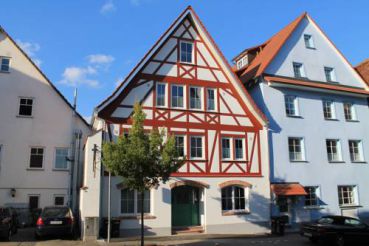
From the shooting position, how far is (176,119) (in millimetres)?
19266

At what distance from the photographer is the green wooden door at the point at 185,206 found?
61.7 feet

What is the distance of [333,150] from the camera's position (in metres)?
23.8

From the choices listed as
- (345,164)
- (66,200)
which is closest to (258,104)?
(345,164)

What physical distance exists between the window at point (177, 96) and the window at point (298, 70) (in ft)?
30.2

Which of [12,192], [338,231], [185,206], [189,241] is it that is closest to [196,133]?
[185,206]

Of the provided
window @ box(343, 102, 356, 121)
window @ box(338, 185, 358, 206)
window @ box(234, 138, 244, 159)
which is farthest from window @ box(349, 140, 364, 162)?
window @ box(234, 138, 244, 159)

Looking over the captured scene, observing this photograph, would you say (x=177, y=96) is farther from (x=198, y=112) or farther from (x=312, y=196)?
(x=312, y=196)

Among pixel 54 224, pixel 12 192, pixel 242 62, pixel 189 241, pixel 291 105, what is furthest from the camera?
pixel 242 62

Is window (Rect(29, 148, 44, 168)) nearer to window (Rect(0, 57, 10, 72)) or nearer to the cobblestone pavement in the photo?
the cobblestone pavement

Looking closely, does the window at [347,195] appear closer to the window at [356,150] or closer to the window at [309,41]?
the window at [356,150]

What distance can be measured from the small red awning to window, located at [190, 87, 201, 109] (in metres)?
6.66

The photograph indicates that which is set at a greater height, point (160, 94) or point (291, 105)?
point (291, 105)

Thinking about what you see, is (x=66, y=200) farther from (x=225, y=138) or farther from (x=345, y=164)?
(x=345, y=164)

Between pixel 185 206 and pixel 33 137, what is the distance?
10925 mm
